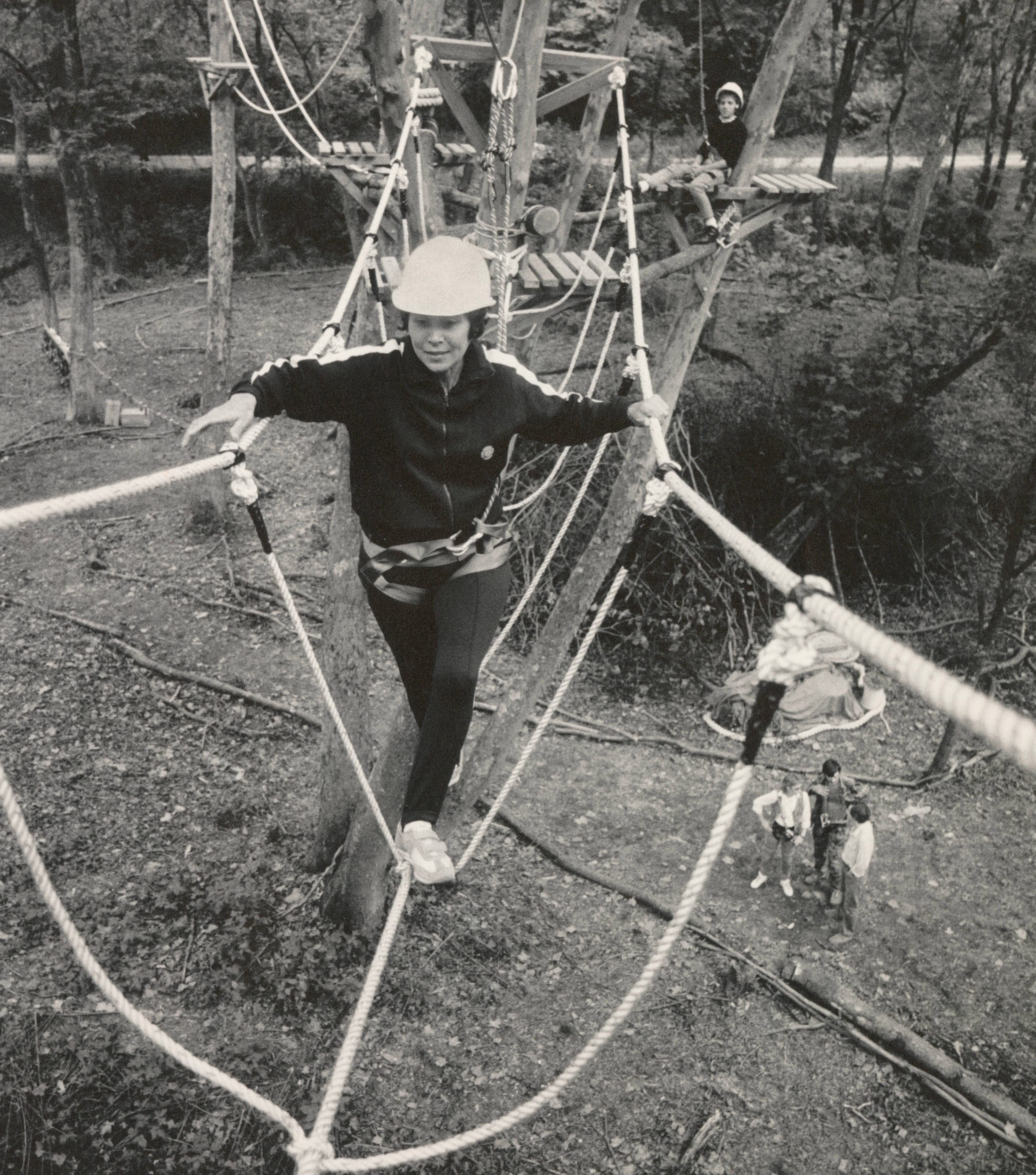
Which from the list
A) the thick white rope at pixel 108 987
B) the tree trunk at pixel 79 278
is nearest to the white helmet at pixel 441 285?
the thick white rope at pixel 108 987

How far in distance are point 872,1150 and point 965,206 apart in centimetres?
1344

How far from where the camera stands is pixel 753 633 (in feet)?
23.1

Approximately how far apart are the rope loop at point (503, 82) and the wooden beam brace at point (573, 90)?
534 millimetres

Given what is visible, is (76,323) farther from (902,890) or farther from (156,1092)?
(902,890)

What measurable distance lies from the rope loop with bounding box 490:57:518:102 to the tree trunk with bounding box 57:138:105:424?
6.60 m

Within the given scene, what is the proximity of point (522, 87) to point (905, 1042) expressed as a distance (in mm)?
3953

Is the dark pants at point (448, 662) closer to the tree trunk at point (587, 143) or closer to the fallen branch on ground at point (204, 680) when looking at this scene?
the tree trunk at point (587, 143)

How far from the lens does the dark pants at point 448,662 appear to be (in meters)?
2.18

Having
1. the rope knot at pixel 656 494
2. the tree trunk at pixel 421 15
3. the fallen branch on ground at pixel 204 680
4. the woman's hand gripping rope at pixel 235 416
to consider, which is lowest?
the fallen branch on ground at pixel 204 680

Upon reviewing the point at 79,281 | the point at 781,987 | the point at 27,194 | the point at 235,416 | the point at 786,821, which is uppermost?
the point at 235,416

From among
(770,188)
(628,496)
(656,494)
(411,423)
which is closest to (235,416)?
(411,423)

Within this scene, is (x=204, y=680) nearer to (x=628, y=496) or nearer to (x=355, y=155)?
(x=628, y=496)

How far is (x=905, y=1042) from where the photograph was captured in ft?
13.2

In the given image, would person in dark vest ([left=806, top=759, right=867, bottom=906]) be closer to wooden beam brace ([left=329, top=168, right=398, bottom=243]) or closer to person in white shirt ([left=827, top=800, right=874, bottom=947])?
→ person in white shirt ([left=827, top=800, right=874, bottom=947])
